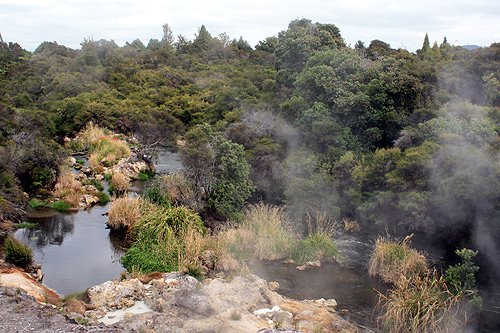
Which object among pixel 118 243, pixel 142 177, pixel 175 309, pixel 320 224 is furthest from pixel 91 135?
→ pixel 175 309

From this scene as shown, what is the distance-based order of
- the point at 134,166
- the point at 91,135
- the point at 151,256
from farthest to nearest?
the point at 91,135, the point at 134,166, the point at 151,256

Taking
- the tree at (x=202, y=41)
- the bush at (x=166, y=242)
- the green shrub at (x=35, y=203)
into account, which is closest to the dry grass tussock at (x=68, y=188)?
the green shrub at (x=35, y=203)

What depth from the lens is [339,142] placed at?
689 inches

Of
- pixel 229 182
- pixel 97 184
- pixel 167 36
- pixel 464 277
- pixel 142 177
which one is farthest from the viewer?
pixel 167 36

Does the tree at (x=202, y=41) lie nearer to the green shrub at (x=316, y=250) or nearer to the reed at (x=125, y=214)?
the reed at (x=125, y=214)

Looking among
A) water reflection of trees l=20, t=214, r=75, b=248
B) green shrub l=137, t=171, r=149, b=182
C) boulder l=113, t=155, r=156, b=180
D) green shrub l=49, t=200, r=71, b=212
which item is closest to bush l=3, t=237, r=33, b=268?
water reflection of trees l=20, t=214, r=75, b=248

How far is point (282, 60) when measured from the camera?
83.7 feet

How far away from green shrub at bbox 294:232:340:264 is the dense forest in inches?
97.1

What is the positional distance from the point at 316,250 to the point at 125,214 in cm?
639

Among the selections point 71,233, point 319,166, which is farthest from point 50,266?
point 319,166

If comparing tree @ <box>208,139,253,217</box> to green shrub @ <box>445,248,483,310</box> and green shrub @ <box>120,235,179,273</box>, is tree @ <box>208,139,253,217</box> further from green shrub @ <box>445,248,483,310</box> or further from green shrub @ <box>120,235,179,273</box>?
green shrub @ <box>445,248,483,310</box>

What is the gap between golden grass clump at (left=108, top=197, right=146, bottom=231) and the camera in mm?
12828

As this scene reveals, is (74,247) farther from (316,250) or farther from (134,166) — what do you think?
(134,166)

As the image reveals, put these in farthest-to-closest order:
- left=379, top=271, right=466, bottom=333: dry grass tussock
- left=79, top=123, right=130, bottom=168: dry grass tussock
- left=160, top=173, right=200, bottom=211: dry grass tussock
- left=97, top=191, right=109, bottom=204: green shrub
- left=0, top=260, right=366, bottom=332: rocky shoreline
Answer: left=79, top=123, right=130, bottom=168: dry grass tussock < left=97, top=191, right=109, bottom=204: green shrub < left=160, top=173, right=200, bottom=211: dry grass tussock < left=379, top=271, right=466, bottom=333: dry grass tussock < left=0, top=260, right=366, bottom=332: rocky shoreline
